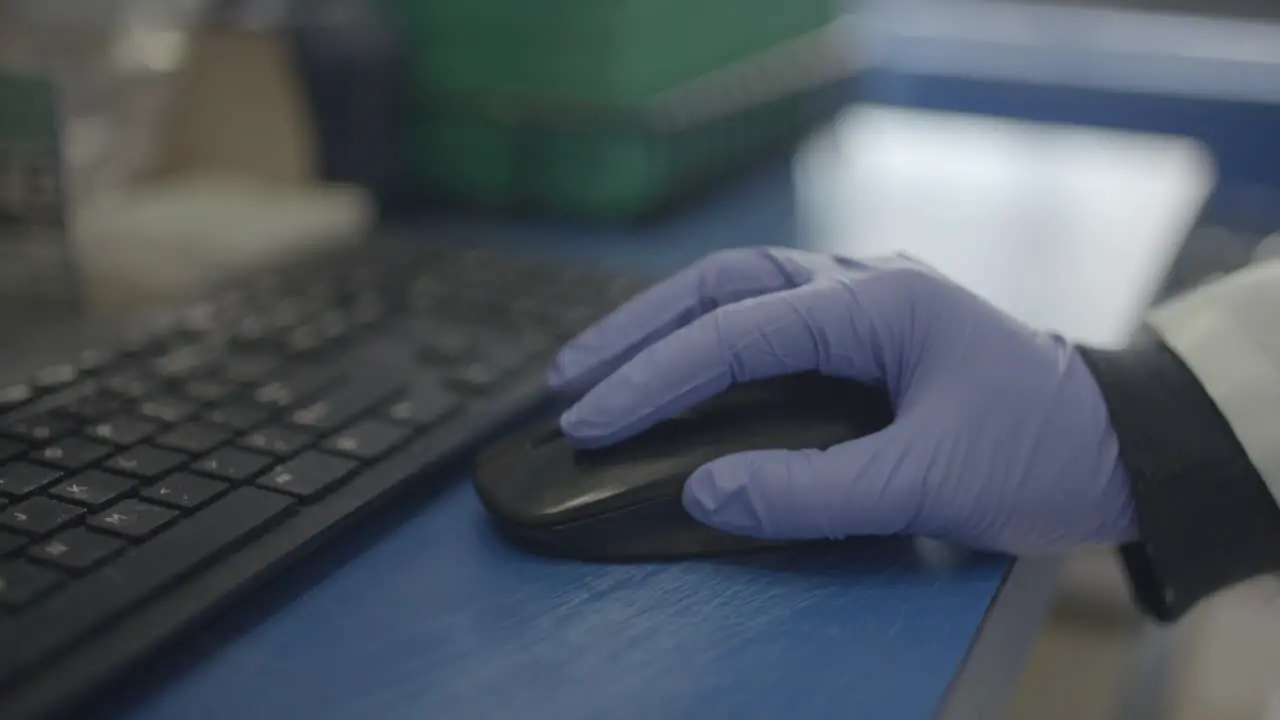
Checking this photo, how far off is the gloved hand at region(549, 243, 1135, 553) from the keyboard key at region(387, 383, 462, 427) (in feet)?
0.27

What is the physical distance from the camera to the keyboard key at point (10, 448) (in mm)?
456

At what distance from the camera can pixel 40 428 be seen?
0.48 m

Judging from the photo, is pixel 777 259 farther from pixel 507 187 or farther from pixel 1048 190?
pixel 1048 190

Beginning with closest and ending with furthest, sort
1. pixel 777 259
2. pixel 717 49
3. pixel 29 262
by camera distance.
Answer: pixel 777 259, pixel 29 262, pixel 717 49

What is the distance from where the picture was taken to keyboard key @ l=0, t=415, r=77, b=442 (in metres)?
0.47

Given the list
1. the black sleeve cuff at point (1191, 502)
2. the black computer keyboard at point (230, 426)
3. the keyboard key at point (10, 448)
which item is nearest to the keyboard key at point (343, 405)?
the black computer keyboard at point (230, 426)

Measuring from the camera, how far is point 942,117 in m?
1.27

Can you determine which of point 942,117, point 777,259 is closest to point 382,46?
point 777,259

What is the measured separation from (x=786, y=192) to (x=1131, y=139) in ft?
1.47

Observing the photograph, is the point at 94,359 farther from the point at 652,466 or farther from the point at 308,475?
the point at 652,466

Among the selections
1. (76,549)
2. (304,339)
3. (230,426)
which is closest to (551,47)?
(304,339)

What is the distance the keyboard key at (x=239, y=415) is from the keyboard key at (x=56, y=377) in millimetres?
85

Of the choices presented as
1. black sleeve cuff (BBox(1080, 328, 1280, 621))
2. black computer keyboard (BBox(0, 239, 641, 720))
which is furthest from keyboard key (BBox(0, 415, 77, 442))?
black sleeve cuff (BBox(1080, 328, 1280, 621))

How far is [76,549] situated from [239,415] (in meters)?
0.12
